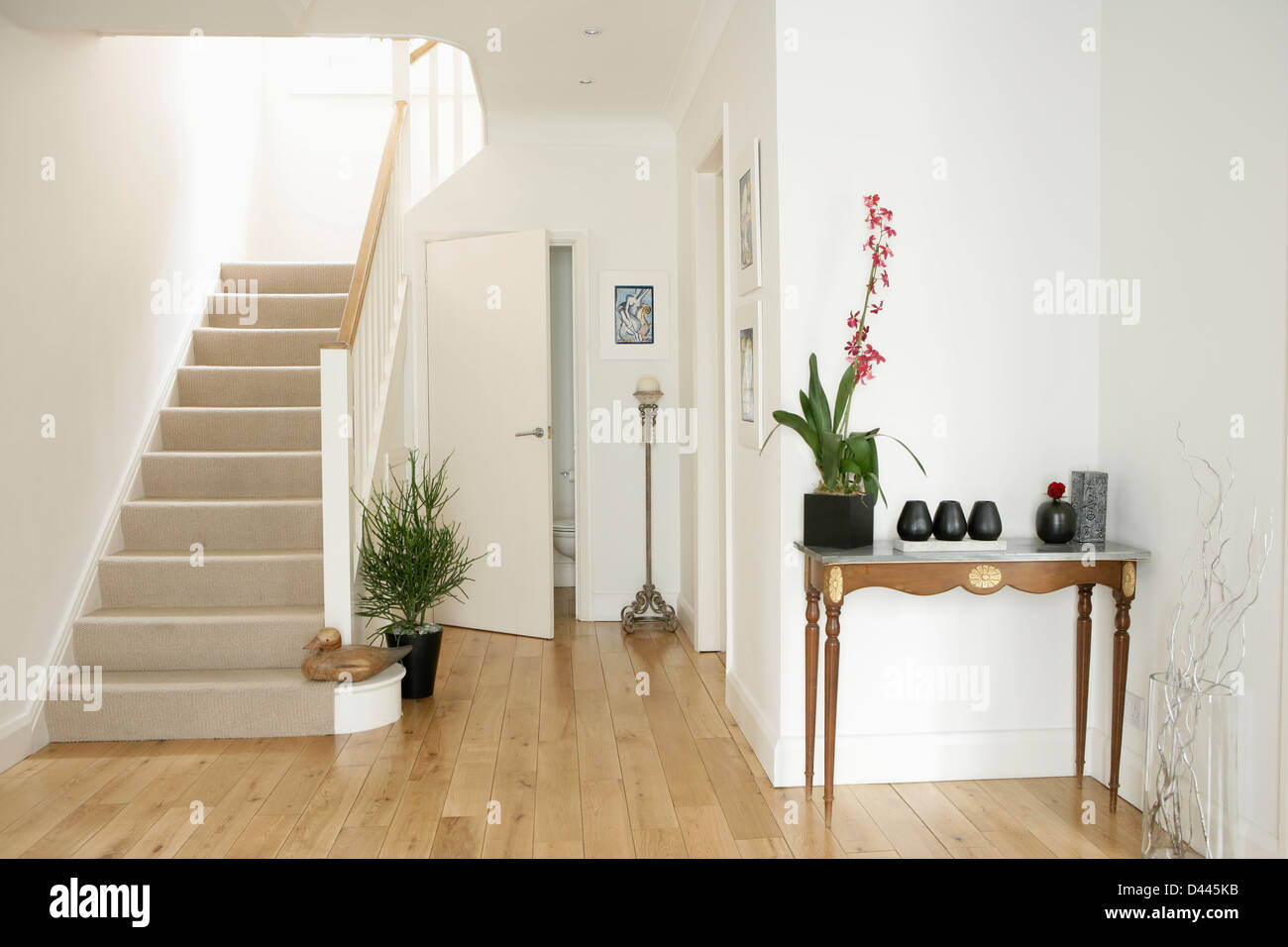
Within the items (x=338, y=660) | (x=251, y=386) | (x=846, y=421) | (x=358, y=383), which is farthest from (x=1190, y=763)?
(x=251, y=386)

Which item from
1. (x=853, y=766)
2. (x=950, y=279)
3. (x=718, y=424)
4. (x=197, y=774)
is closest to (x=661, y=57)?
(x=718, y=424)

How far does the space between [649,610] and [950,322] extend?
2781 mm

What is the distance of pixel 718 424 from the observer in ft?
16.0

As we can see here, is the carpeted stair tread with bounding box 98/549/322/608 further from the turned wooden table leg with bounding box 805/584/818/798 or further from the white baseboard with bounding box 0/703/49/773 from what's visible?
the turned wooden table leg with bounding box 805/584/818/798

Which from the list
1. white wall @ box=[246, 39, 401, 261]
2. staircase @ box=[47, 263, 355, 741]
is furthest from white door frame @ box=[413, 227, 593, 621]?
white wall @ box=[246, 39, 401, 261]

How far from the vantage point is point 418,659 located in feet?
13.4

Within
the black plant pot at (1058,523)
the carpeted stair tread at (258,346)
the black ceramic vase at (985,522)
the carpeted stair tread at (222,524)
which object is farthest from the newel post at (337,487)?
the black plant pot at (1058,523)

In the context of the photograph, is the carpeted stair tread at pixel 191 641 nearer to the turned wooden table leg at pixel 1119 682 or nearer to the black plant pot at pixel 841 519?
the black plant pot at pixel 841 519

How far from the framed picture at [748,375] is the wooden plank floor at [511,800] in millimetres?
1080

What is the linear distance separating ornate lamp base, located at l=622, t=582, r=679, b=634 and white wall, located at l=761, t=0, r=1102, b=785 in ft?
7.46

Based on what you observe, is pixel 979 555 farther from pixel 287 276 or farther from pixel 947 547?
pixel 287 276
